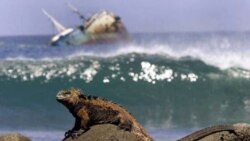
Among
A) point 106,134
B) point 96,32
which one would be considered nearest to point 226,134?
point 106,134

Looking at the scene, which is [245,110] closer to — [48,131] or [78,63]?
[48,131]

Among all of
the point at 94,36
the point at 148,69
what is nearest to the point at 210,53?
the point at 148,69

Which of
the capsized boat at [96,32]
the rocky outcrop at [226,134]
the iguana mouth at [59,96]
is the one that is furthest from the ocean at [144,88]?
the capsized boat at [96,32]

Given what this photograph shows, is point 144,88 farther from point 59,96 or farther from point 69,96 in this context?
point 59,96

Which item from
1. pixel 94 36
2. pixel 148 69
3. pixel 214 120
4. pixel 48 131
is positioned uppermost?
pixel 94 36

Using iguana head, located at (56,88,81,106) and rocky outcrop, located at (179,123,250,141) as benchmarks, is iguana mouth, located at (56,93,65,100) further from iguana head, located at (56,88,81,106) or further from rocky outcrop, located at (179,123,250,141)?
rocky outcrop, located at (179,123,250,141)

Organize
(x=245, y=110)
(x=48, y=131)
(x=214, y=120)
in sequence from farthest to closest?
(x=245, y=110)
(x=214, y=120)
(x=48, y=131)

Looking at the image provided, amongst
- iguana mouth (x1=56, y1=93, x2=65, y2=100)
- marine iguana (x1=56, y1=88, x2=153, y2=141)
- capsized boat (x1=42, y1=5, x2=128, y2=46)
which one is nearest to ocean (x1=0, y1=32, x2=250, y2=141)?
marine iguana (x1=56, y1=88, x2=153, y2=141)
